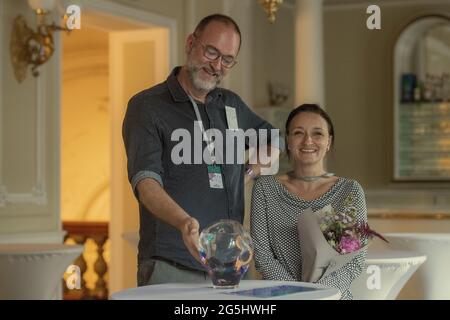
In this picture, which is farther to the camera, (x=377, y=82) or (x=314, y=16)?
(x=377, y=82)

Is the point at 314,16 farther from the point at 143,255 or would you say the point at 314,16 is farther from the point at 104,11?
the point at 143,255

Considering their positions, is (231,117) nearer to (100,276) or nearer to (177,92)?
(177,92)

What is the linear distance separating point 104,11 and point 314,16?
2.27m

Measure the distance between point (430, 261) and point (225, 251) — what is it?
2702 millimetres

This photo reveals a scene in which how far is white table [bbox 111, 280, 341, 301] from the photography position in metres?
2.36

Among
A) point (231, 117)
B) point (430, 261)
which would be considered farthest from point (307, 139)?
point (430, 261)

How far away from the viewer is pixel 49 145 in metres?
5.36

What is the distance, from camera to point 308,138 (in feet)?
9.74

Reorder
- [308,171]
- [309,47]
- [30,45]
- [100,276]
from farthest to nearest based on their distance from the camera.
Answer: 1. [100,276]
2. [309,47]
3. [30,45]
4. [308,171]

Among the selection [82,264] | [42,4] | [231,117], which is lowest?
[82,264]

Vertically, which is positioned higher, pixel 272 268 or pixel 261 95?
pixel 261 95

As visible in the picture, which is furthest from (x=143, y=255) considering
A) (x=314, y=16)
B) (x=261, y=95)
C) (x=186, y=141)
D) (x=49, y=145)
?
(x=261, y=95)

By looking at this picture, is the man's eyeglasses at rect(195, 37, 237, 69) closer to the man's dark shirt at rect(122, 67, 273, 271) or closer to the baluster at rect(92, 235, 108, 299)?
the man's dark shirt at rect(122, 67, 273, 271)
